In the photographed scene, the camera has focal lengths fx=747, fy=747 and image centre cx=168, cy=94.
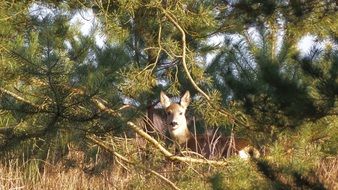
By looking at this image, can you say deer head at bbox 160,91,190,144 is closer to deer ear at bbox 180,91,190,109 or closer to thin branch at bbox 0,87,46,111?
deer ear at bbox 180,91,190,109

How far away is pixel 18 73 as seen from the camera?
15.4 ft

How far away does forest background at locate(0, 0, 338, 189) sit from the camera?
3.75 m

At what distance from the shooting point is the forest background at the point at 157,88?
3752 mm

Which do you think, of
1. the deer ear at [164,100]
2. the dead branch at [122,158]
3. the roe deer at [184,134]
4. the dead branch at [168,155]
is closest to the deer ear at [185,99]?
the roe deer at [184,134]

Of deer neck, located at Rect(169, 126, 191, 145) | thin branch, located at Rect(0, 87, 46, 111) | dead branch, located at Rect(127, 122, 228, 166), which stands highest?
deer neck, located at Rect(169, 126, 191, 145)

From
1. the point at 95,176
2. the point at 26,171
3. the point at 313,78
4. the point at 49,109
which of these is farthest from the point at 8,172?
the point at 313,78

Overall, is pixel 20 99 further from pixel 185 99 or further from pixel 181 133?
pixel 181 133

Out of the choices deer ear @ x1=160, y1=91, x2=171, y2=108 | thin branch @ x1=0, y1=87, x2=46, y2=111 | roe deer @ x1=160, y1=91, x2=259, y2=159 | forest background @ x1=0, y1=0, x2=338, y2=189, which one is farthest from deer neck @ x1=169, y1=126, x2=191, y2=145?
thin branch @ x1=0, y1=87, x2=46, y2=111

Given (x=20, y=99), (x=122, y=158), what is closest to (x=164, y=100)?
(x=122, y=158)

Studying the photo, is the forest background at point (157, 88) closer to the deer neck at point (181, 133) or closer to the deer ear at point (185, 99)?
the deer ear at point (185, 99)

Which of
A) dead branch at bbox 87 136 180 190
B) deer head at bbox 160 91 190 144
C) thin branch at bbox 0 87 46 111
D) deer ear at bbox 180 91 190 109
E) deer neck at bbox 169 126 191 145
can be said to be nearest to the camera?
thin branch at bbox 0 87 46 111

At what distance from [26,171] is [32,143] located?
91 centimetres

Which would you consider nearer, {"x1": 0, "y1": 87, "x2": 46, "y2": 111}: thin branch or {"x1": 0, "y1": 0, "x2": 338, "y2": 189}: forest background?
{"x1": 0, "y1": 0, "x2": 338, "y2": 189}: forest background

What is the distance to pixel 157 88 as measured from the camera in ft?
24.8
